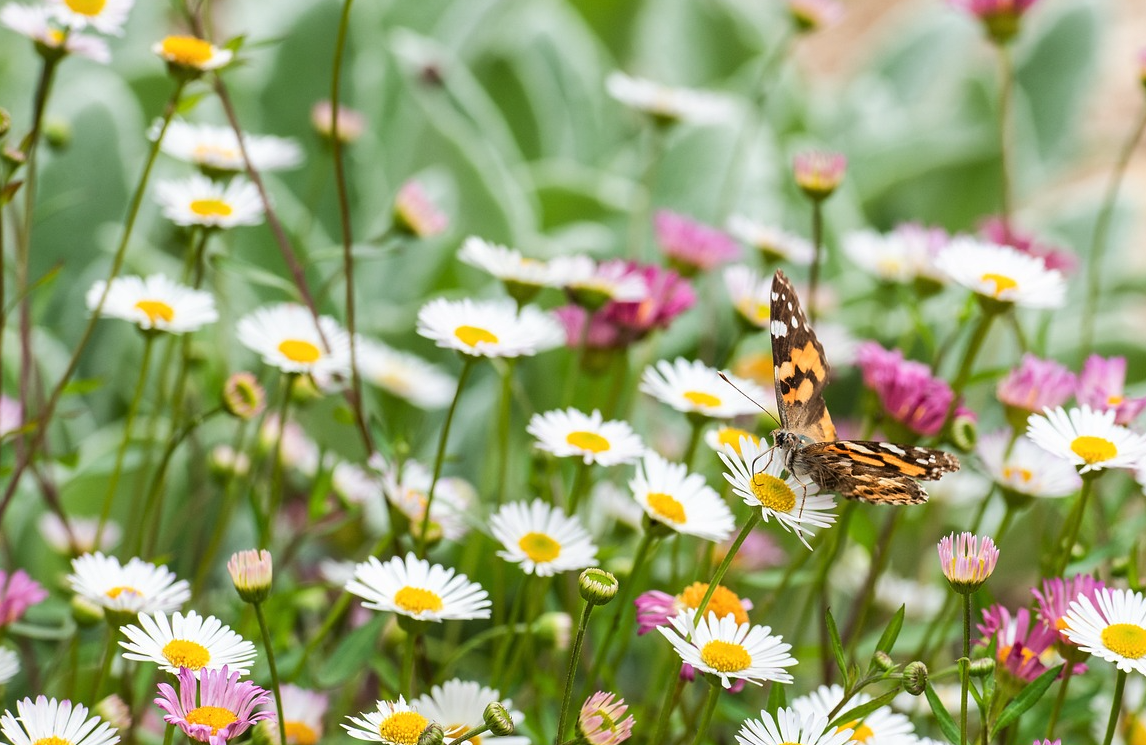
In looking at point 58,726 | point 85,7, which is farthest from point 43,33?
point 58,726

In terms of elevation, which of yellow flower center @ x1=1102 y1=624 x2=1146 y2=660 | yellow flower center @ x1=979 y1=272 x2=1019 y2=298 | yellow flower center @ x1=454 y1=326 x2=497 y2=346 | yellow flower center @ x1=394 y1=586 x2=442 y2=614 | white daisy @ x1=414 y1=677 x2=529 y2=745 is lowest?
white daisy @ x1=414 y1=677 x2=529 y2=745

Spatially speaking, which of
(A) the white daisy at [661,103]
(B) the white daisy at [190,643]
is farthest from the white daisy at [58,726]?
(A) the white daisy at [661,103]

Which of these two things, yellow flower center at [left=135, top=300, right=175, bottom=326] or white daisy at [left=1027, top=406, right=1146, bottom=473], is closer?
white daisy at [left=1027, top=406, right=1146, bottom=473]

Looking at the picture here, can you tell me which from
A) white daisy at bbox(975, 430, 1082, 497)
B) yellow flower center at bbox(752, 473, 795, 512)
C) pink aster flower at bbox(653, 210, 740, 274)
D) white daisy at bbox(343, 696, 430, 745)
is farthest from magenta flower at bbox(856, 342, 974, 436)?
white daisy at bbox(343, 696, 430, 745)

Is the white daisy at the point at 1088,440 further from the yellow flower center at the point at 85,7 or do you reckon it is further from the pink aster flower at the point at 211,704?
the yellow flower center at the point at 85,7

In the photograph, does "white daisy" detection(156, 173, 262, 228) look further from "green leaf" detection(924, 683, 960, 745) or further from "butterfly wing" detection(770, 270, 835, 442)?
"green leaf" detection(924, 683, 960, 745)

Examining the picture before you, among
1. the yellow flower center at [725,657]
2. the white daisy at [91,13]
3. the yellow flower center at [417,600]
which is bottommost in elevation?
the yellow flower center at [417,600]

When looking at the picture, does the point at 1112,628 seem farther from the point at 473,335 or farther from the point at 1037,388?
the point at 473,335

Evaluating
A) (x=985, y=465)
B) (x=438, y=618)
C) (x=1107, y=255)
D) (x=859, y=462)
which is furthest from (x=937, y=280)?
(x=1107, y=255)
